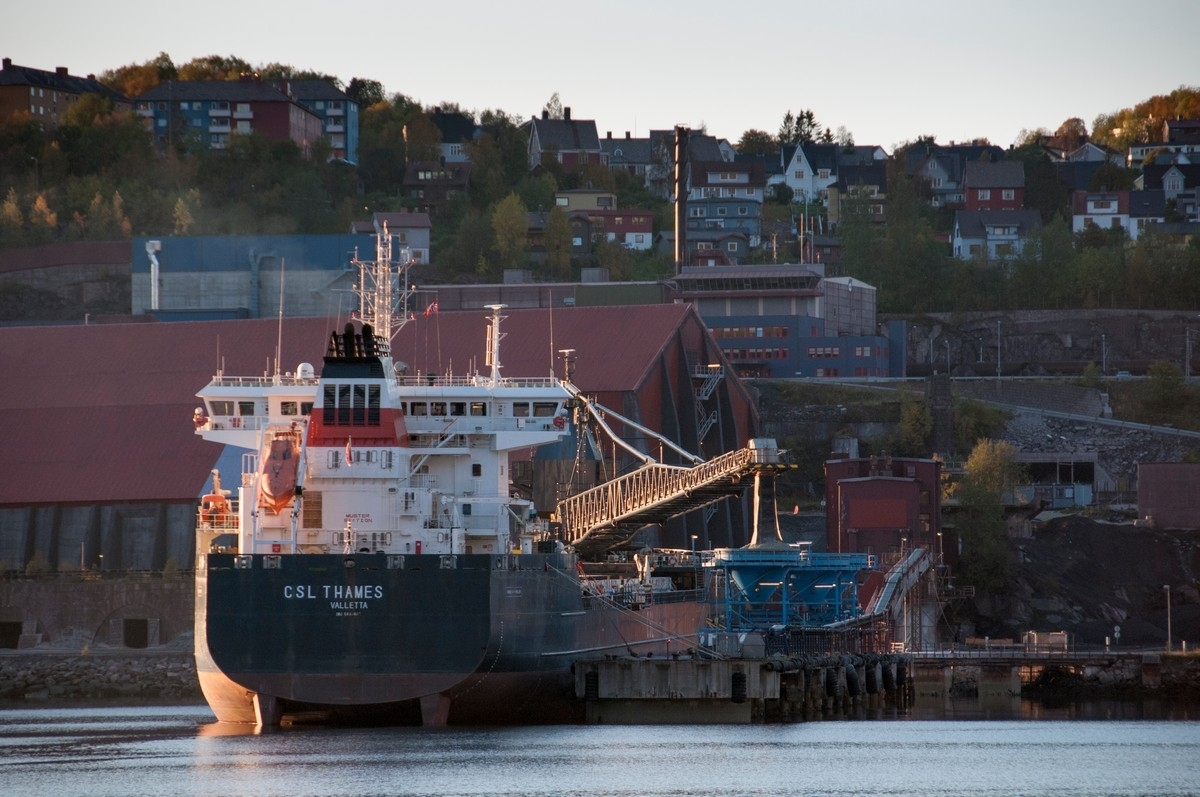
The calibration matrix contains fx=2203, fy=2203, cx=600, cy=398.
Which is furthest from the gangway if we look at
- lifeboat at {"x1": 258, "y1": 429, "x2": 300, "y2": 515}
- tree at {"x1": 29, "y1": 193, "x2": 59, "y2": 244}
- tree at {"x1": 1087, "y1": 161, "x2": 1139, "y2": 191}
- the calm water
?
tree at {"x1": 1087, "y1": 161, "x2": 1139, "y2": 191}

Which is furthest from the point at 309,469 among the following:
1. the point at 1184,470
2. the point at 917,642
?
the point at 1184,470

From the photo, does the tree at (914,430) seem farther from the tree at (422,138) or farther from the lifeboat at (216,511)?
the tree at (422,138)

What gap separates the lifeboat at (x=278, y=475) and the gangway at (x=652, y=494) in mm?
13833

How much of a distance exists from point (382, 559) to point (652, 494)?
57.4 feet

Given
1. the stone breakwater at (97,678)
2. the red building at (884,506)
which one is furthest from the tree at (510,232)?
the stone breakwater at (97,678)

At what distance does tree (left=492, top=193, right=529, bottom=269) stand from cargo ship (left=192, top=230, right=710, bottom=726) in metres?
93.7

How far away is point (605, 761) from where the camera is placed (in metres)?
44.8

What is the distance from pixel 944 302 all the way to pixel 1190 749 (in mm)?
98185

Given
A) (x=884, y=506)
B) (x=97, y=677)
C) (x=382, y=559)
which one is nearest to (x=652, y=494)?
(x=382, y=559)

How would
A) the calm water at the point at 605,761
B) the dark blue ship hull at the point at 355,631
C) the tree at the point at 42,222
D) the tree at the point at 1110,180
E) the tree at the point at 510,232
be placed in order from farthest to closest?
1. the tree at the point at 1110,180
2. the tree at the point at 510,232
3. the tree at the point at 42,222
4. the dark blue ship hull at the point at 355,631
5. the calm water at the point at 605,761

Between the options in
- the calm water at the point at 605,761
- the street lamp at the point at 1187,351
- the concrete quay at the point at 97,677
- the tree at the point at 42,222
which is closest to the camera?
the calm water at the point at 605,761

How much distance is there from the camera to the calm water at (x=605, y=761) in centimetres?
4128

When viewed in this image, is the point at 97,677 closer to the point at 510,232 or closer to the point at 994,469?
the point at 994,469

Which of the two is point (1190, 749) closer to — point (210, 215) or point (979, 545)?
point (979, 545)
